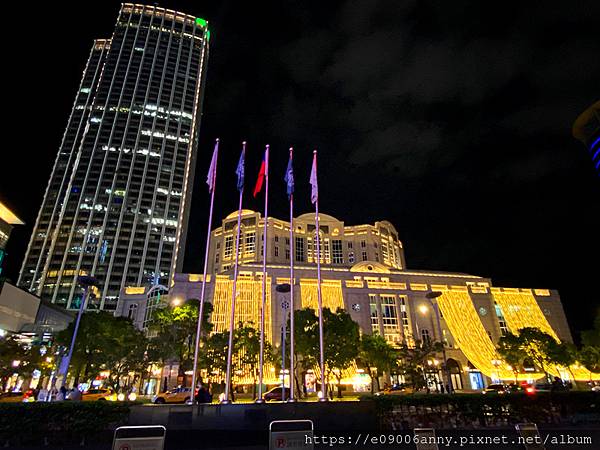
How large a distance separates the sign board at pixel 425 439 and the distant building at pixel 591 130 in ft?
220

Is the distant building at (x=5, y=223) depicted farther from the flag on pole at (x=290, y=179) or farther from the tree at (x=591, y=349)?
the tree at (x=591, y=349)

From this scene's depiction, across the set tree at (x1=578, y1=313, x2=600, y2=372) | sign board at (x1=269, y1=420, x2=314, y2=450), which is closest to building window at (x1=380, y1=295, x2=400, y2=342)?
tree at (x1=578, y1=313, x2=600, y2=372)

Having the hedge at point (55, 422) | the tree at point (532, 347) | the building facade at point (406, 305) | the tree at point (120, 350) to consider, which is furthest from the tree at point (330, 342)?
the hedge at point (55, 422)

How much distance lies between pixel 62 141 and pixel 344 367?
133 meters

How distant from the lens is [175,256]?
113312 millimetres

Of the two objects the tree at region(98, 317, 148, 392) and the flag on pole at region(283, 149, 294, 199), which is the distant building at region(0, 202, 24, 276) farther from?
the flag on pole at region(283, 149, 294, 199)

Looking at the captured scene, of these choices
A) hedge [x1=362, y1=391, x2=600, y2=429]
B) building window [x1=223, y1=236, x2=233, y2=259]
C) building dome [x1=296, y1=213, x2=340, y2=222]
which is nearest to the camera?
hedge [x1=362, y1=391, x2=600, y2=429]

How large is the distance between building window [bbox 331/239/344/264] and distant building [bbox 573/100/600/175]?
5751cm

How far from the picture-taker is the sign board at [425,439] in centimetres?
892

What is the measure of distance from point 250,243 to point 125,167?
60577 millimetres

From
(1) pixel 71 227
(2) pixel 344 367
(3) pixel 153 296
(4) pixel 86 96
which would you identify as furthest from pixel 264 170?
(4) pixel 86 96

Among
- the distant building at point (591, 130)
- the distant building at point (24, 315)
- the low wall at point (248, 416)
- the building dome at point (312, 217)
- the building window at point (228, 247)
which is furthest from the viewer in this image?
the building dome at point (312, 217)

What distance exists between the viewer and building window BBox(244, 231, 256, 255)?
89.1 metres

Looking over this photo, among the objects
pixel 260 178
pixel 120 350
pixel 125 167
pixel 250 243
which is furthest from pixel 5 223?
pixel 125 167
